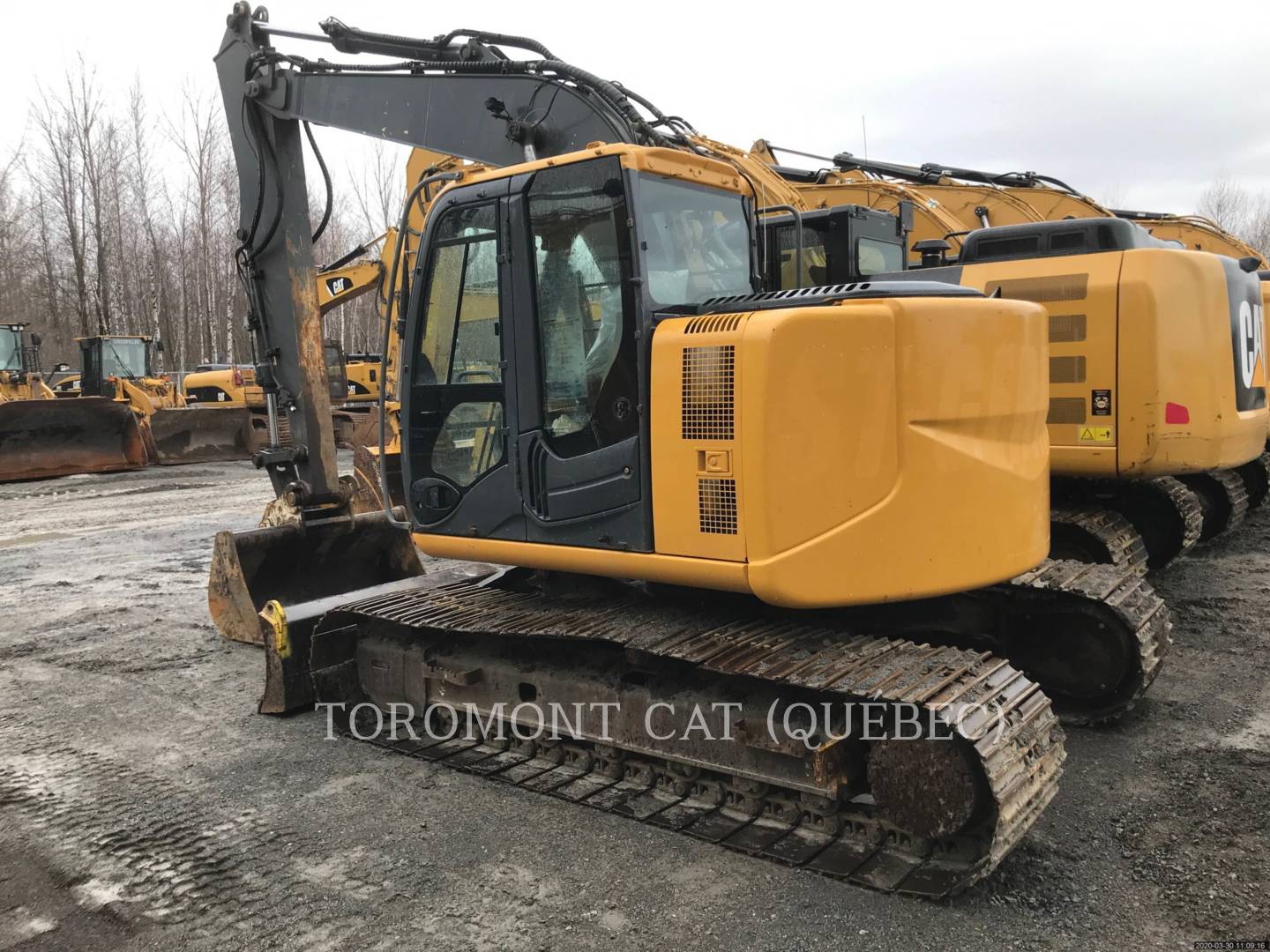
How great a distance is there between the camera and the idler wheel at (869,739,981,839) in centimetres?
311

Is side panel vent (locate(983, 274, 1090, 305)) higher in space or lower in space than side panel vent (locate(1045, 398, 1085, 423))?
higher

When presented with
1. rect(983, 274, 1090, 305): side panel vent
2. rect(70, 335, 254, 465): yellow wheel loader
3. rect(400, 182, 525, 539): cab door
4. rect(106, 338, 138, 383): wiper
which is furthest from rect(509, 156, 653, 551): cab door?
rect(106, 338, 138, 383): wiper

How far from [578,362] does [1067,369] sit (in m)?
3.38

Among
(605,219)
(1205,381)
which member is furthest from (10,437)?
(1205,381)

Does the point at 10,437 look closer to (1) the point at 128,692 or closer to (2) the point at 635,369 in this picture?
(1) the point at 128,692

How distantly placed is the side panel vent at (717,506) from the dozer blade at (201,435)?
652 inches

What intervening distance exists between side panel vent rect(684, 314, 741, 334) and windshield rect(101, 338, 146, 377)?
2034cm

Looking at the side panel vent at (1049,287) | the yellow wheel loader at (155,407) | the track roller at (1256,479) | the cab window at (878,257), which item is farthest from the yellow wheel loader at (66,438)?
the track roller at (1256,479)

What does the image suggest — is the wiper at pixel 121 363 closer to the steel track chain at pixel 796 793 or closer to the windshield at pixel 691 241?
the steel track chain at pixel 796 793

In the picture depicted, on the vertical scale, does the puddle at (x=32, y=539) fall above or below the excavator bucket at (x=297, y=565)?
below

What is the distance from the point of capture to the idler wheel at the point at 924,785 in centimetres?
311

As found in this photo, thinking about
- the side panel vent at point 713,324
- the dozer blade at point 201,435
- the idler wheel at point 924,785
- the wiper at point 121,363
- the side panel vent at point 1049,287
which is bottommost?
the idler wheel at point 924,785

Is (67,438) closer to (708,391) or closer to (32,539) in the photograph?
(32,539)

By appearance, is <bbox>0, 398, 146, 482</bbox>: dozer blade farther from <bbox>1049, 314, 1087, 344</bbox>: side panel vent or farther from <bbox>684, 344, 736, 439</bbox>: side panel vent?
<bbox>684, 344, 736, 439</bbox>: side panel vent
